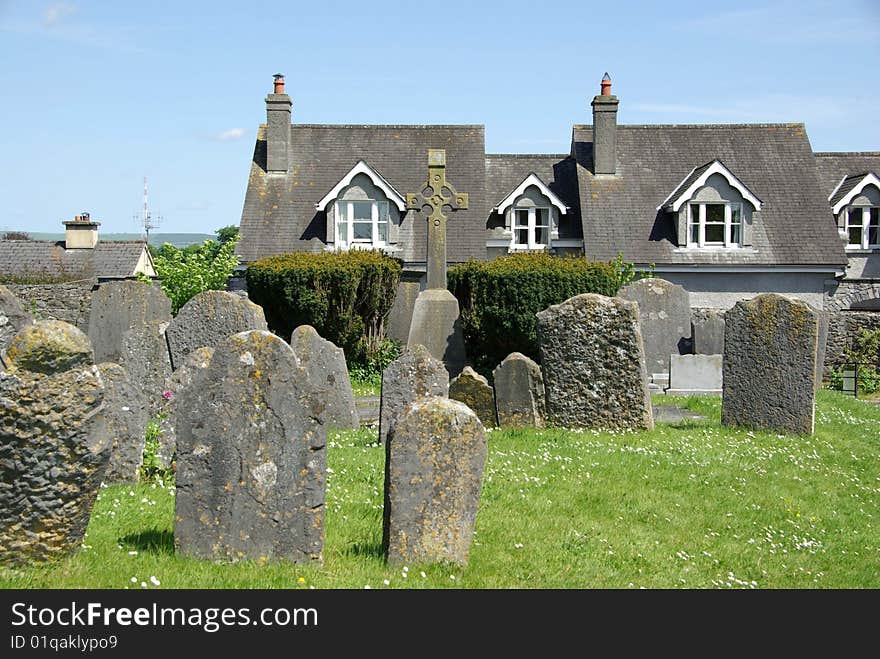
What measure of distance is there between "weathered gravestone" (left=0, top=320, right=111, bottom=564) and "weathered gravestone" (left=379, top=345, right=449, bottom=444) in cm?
580

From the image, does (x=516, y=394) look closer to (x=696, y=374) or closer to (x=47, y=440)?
(x=696, y=374)

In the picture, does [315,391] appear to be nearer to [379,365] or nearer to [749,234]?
[379,365]

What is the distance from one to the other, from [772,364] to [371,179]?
19.7m

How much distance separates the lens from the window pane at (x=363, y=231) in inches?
1216

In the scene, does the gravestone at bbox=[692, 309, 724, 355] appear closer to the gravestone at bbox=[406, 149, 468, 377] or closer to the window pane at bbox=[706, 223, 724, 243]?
the gravestone at bbox=[406, 149, 468, 377]

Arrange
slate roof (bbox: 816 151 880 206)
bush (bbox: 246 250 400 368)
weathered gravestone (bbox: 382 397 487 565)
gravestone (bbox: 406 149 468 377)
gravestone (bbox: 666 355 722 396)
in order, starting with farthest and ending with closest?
1. slate roof (bbox: 816 151 880 206)
2. bush (bbox: 246 250 400 368)
3. gravestone (bbox: 666 355 722 396)
4. gravestone (bbox: 406 149 468 377)
5. weathered gravestone (bbox: 382 397 487 565)

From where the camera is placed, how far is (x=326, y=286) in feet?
67.4

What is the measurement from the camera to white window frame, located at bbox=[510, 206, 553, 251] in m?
31.6

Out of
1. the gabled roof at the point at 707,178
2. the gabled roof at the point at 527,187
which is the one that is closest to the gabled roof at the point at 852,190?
the gabled roof at the point at 707,178

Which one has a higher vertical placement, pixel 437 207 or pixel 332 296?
pixel 437 207

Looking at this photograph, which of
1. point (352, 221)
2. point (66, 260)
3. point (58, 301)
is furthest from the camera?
point (66, 260)

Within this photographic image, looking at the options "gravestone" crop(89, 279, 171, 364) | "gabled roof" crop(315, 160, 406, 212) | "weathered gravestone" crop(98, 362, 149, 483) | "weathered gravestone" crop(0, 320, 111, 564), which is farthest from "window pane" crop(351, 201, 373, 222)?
"weathered gravestone" crop(0, 320, 111, 564)

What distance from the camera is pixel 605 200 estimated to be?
104 feet

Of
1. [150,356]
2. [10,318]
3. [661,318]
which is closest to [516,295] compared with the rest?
[661,318]
